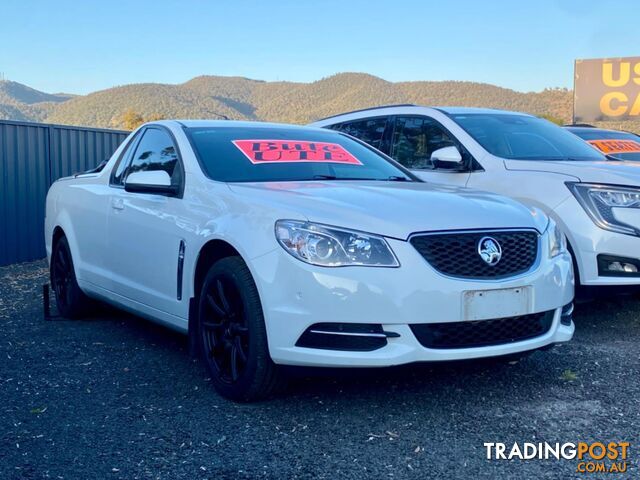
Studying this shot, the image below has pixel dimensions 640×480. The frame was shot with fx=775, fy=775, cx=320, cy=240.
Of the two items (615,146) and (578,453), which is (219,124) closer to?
(578,453)

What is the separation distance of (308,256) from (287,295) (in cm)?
21

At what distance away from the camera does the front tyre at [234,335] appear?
380cm

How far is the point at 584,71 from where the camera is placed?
29562 mm

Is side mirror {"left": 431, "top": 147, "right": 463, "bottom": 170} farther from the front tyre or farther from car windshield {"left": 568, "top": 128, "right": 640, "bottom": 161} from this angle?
car windshield {"left": 568, "top": 128, "right": 640, "bottom": 161}

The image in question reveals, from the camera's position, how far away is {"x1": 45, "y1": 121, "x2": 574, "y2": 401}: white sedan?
11.8ft

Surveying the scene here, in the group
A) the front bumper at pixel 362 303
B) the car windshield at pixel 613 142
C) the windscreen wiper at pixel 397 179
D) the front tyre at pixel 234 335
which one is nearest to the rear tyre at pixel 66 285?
the front tyre at pixel 234 335

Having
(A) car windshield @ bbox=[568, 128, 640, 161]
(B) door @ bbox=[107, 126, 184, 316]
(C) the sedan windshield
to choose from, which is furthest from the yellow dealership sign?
(B) door @ bbox=[107, 126, 184, 316]

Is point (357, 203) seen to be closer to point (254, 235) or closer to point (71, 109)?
point (254, 235)

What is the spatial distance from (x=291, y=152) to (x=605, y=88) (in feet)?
88.5

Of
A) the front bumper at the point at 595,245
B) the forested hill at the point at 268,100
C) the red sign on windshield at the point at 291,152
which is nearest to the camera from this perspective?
the red sign on windshield at the point at 291,152

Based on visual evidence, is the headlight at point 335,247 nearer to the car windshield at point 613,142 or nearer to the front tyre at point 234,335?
the front tyre at point 234,335

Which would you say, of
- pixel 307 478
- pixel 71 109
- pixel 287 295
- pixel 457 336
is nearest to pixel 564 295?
pixel 457 336

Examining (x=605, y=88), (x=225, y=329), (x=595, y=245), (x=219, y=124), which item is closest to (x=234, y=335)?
(x=225, y=329)

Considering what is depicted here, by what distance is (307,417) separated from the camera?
3.83 metres
